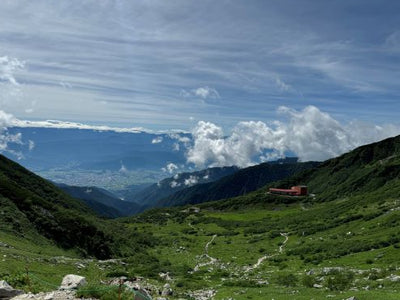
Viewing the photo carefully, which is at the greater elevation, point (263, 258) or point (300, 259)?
point (300, 259)

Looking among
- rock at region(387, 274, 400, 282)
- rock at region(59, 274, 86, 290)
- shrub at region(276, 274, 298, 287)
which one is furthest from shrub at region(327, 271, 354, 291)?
rock at region(59, 274, 86, 290)

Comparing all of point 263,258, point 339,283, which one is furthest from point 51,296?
point 263,258

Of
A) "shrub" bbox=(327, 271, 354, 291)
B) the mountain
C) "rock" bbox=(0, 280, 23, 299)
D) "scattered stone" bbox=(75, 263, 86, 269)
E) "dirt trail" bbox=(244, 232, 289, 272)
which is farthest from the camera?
"dirt trail" bbox=(244, 232, 289, 272)

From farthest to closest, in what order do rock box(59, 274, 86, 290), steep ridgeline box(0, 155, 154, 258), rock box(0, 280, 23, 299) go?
steep ridgeline box(0, 155, 154, 258), rock box(59, 274, 86, 290), rock box(0, 280, 23, 299)

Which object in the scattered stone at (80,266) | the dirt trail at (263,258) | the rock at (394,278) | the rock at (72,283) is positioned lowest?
the dirt trail at (263,258)

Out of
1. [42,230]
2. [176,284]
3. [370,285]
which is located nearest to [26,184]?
[42,230]

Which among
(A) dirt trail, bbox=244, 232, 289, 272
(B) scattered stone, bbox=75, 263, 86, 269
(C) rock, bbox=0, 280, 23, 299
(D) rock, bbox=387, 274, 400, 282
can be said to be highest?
(C) rock, bbox=0, 280, 23, 299

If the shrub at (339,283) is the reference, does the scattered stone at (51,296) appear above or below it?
above

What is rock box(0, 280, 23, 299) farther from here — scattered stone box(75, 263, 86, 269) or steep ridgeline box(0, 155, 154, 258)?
steep ridgeline box(0, 155, 154, 258)

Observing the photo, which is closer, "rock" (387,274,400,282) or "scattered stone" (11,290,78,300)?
"scattered stone" (11,290,78,300)

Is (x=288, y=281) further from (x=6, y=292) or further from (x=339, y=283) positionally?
(x=6, y=292)

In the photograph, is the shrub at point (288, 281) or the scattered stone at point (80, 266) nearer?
the shrub at point (288, 281)

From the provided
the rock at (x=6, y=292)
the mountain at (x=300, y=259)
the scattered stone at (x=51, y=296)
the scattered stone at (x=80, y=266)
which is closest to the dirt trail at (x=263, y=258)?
the mountain at (x=300, y=259)

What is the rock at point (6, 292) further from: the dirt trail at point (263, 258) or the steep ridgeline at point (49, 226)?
the dirt trail at point (263, 258)
